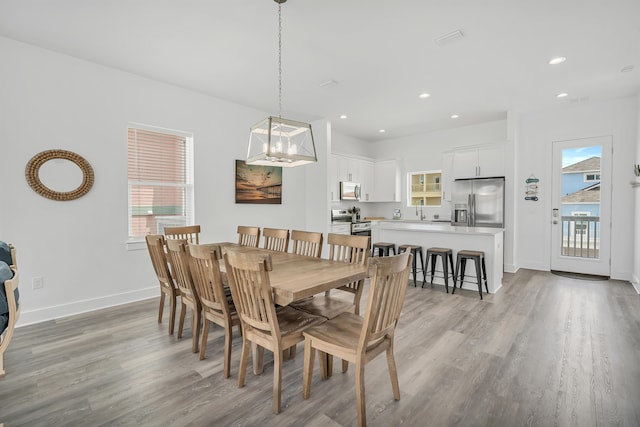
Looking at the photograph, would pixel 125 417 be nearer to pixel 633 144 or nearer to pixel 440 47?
pixel 440 47

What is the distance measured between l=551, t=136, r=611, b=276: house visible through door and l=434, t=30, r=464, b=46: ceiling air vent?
3.69 meters

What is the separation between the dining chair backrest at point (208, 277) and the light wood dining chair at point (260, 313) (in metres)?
0.20

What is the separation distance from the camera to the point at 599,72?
150 inches

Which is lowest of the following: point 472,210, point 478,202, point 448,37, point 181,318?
point 181,318

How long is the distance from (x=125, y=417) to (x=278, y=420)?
2.96 feet

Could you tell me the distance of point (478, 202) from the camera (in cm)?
575

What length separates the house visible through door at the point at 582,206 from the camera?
500cm

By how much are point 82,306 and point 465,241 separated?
4.94 meters

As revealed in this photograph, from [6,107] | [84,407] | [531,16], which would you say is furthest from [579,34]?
[6,107]

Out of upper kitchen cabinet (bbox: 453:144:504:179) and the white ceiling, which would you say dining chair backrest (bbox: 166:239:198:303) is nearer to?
the white ceiling

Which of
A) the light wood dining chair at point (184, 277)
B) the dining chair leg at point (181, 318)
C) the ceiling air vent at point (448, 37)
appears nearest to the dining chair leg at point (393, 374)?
the light wood dining chair at point (184, 277)

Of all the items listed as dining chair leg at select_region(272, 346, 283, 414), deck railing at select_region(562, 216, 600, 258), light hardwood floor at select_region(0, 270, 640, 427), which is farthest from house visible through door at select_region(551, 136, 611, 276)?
dining chair leg at select_region(272, 346, 283, 414)

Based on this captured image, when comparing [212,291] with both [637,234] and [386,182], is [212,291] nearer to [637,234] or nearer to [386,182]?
[637,234]

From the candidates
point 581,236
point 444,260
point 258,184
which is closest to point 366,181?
point 258,184
